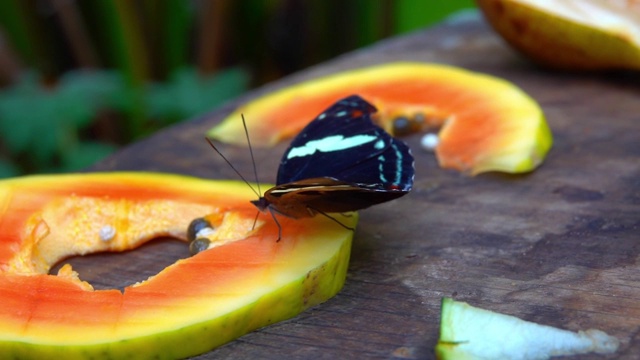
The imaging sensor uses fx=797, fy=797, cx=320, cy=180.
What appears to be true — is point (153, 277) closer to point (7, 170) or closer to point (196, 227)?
point (196, 227)

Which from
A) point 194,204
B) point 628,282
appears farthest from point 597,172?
point 194,204

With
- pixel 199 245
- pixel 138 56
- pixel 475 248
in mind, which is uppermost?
pixel 138 56

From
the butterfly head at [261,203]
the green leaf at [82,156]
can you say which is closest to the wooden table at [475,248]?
the butterfly head at [261,203]

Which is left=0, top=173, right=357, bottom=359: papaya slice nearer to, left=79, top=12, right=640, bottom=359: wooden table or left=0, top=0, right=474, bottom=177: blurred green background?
left=79, top=12, right=640, bottom=359: wooden table

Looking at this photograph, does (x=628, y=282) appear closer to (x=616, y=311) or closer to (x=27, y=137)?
(x=616, y=311)

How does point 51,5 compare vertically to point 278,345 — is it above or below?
above

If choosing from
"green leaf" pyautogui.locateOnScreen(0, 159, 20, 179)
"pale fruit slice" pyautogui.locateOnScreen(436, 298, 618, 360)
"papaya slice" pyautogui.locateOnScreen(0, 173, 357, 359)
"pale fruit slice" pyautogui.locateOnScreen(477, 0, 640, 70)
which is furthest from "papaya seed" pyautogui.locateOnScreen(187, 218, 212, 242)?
"green leaf" pyautogui.locateOnScreen(0, 159, 20, 179)

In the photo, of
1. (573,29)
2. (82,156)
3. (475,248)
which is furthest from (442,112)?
(82,156)

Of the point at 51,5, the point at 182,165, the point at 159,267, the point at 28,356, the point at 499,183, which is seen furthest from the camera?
the point at 51,5
